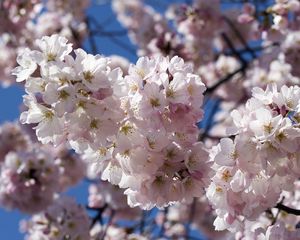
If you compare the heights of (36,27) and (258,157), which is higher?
(258,157)

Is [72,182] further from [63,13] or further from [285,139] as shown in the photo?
[285,139]

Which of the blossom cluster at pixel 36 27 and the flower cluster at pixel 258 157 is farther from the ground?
the flower cluster at pixel 258 157

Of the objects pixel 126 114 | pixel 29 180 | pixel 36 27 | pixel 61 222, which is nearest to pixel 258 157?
pixel 126 114

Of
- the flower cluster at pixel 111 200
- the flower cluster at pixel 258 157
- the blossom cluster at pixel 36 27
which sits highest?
the flower cluster at pixel 258 157

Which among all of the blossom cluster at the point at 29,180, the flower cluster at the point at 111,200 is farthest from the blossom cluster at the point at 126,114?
the flower cluster at the point at 111,200

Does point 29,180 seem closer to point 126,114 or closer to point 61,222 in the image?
point 61,222

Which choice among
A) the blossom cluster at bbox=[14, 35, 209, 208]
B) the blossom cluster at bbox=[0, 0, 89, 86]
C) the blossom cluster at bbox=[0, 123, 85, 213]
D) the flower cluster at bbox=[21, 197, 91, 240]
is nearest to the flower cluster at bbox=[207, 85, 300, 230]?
the blossom cluster at bbox=[14, 35, 209, 208]

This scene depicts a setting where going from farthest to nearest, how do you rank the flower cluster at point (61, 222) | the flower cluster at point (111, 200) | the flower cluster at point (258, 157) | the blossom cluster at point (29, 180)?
the flower cluster at point (111, 200)
the blossom cluster at point (29, 180)
the flower cluster at point (61, 222)
the flower cluster at point (258, 157)

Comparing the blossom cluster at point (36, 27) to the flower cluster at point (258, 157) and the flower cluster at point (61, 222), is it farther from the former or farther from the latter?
the flower cluster at point (258, 157)
